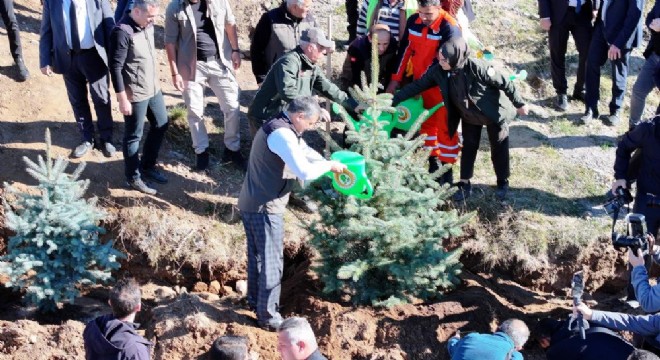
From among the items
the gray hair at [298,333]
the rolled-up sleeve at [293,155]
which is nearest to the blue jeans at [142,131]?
the rolled-up sleeve at [293,155]

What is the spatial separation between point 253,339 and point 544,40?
7115mm

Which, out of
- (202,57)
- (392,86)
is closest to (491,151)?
(392,86)

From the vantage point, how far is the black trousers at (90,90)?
8469 millimetres

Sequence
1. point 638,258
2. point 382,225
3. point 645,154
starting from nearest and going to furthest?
point 638,258, point 382,225, point 645,154

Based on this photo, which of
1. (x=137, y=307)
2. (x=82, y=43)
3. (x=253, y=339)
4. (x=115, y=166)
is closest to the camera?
(x=137, y=307)

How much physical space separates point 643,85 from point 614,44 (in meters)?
0.62

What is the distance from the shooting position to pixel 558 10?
33.3 ft

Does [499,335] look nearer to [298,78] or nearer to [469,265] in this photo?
[469,265]

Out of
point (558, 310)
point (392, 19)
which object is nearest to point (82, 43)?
point (392, 19)

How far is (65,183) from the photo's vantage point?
7410 millimetres

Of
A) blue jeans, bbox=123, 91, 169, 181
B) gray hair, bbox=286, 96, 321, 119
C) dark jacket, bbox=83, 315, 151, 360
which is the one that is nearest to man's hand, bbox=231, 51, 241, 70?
blue jeans, bbox=123, 91, 169, 181

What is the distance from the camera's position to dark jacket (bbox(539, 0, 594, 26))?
1005 centimetres

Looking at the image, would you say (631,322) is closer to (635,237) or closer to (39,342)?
(635,237)

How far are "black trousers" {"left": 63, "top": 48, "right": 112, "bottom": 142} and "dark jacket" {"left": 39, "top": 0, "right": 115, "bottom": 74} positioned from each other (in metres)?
0.09
